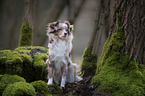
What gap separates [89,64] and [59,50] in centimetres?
147

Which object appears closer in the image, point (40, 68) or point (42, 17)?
point (40, 68)

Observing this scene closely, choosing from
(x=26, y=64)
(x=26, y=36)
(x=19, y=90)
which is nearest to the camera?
(x=19, y=90)

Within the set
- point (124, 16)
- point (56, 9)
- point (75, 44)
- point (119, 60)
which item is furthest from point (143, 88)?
point (75, 44)

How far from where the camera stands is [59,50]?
459cm

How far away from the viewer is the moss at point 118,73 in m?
3.43

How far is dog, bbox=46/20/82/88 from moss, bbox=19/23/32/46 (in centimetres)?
319

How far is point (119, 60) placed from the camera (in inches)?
154

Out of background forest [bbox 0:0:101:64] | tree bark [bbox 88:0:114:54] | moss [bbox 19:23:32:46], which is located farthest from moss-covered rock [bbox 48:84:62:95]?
background forest [bbox 0:0:101:64]

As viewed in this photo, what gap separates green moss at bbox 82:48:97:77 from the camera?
5.53 m

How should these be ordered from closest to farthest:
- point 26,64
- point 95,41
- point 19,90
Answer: point 19,90
point 26,64
point 95,41

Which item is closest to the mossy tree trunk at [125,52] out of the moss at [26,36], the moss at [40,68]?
the moss at [40,68]

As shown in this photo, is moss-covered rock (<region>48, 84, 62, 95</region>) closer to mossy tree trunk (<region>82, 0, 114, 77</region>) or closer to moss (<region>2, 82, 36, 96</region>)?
moss (<region>2, 82, 36, 96</region>)

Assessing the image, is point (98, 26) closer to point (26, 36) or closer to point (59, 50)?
point (59, 50)

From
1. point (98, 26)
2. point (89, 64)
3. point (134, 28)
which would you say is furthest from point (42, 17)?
point (134, 28)
